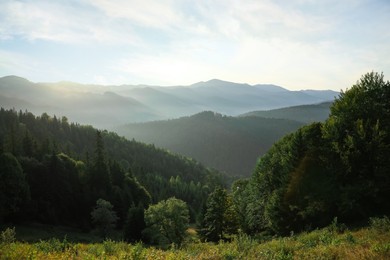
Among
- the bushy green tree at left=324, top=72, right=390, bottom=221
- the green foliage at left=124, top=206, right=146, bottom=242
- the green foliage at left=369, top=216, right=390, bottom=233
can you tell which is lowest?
the green foliage at left=124, top=206, right=146, bottom=242

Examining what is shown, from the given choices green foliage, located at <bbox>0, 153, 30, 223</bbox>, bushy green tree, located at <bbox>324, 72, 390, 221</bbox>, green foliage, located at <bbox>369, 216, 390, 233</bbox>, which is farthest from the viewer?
green foliage, located at <bbox>0, 153, 30, 223</bbox>

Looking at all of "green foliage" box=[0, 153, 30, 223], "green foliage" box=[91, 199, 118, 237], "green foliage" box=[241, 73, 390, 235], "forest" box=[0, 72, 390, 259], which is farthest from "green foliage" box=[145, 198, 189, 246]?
"green foliage" box=[0, 153, 30, 223]

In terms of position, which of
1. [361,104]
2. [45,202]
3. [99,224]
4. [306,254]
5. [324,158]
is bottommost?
[99,224]

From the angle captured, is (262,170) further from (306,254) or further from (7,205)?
(7,205)

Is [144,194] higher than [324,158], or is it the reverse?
[324,158]

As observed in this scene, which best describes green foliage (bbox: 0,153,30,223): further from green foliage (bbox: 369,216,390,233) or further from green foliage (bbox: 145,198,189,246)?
green foliage (bbox: 369,216,390,233)

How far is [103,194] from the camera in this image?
7562 centimetres

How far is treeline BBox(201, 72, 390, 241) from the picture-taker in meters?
31.1

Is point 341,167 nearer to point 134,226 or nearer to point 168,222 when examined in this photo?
point 168,222

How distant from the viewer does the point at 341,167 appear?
33.3 metres

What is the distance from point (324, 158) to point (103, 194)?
55.0m

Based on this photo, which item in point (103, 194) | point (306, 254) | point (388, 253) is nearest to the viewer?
point (388, 253)

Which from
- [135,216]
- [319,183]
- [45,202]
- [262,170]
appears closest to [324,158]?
[319,183]

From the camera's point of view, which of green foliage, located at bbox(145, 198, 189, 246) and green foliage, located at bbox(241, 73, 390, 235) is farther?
green foliage, located at bbox(145, 198, 189, 246)
